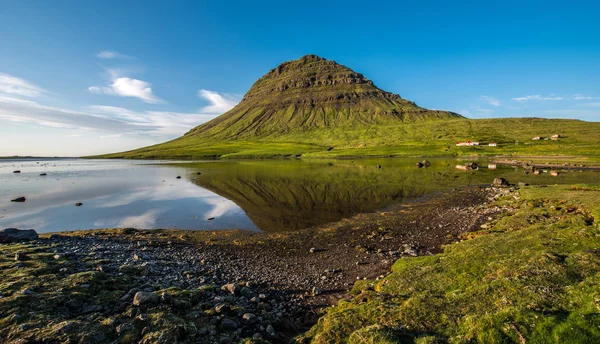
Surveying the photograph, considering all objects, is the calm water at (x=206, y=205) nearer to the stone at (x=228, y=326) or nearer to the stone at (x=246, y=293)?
the stone at (x=246, y=293)

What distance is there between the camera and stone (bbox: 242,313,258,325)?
11934 millimetres

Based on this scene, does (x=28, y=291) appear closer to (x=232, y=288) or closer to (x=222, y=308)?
(x=222, y=308)

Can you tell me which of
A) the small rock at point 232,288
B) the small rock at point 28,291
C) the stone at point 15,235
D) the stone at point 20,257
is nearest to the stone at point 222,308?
the small rock at point 232,288

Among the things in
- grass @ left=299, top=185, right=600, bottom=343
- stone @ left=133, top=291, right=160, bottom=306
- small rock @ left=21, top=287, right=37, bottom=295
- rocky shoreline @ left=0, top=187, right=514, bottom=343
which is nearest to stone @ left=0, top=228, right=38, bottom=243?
rocky shoreline @ left=0, top=187, right=514, bottom=343

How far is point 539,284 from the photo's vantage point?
1155cm

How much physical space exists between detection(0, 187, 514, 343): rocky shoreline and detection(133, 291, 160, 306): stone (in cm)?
4

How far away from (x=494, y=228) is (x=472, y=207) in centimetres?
1180

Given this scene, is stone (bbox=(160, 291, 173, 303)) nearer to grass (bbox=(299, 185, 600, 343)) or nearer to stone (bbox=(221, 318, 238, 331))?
stone (bbox=(221, 318, 238, 331))

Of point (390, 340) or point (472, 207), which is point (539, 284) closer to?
point (390, 340)

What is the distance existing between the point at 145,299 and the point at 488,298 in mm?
14900

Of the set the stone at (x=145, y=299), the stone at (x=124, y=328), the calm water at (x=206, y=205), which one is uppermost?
the stone at (x=145, y=299)

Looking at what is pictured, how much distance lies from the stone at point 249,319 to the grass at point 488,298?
266 centimetres

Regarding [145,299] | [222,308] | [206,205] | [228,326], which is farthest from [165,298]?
[206,205]

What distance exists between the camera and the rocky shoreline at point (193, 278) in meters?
10.7
